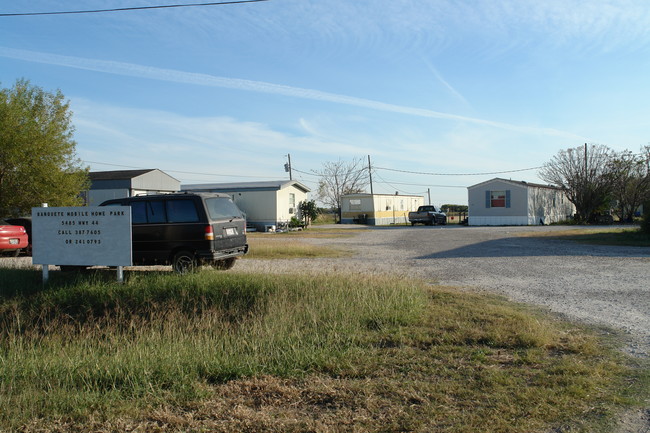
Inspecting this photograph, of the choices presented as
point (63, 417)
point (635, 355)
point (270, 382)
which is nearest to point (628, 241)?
point (635, 355)

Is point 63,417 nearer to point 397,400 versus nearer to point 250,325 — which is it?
point 397,400

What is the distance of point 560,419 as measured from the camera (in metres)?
3.86

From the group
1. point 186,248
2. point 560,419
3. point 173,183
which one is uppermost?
point 173,183

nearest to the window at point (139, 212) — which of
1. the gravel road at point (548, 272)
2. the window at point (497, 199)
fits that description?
the gravel road at point (548, 272)

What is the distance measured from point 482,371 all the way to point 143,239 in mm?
→ 8482

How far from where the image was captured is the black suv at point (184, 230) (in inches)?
426

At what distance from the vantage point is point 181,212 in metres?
11.1

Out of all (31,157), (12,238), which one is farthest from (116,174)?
(12,238)

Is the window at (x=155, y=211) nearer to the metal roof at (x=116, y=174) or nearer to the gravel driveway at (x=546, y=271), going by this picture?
the gravel driveway at (x=546, y=271)

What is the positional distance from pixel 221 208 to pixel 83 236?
2.85 m

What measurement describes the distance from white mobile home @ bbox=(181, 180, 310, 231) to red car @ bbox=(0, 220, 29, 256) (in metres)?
17.8

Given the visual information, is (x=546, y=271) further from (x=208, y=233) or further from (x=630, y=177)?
(x=630, y=177)

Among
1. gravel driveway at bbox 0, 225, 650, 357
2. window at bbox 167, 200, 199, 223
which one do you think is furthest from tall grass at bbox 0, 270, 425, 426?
Result: gravel driveway at bbox 0, 225, 650, 357

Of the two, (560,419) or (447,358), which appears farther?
(447,358)
